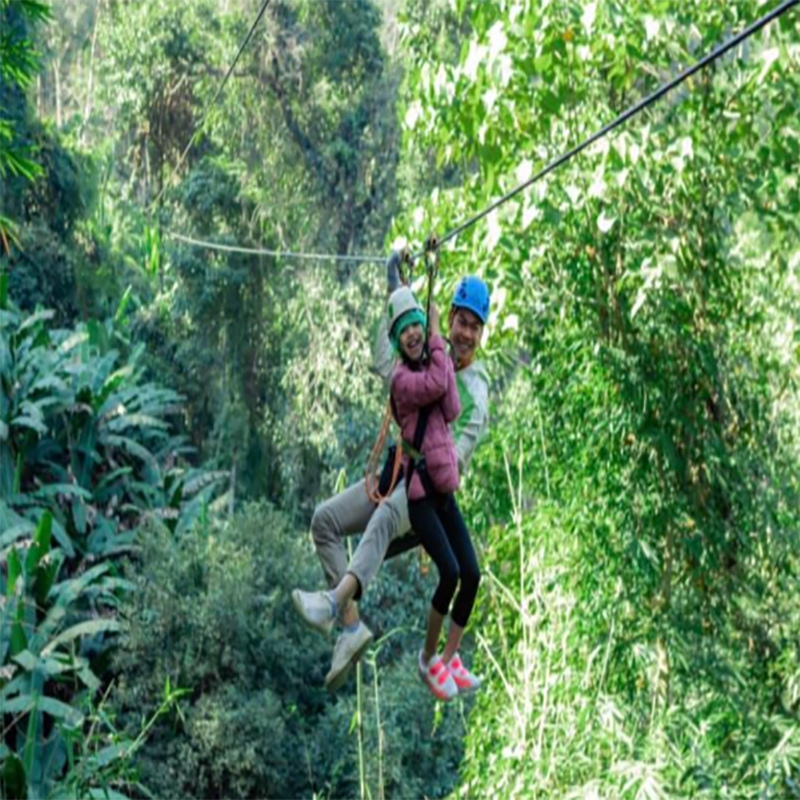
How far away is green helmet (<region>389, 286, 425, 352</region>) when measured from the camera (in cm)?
363

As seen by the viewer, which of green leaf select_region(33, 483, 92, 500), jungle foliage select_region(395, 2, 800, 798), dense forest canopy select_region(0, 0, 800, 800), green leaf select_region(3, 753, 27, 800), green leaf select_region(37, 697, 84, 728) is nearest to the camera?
jungle foliage select_region(395, 2, 800, 798)

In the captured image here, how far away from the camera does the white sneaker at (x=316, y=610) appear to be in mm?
3848

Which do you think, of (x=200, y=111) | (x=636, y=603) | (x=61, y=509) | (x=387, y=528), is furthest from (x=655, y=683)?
(x=200, y=111)

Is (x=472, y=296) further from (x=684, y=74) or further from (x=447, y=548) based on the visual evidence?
(x=684, y=74)

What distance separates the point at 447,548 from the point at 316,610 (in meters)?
0.39

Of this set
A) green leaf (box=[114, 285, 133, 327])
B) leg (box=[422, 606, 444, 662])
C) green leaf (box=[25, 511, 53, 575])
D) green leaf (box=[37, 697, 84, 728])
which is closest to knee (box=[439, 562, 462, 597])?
leg (box=[422, 606, 444, 662])

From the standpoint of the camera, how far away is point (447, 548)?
393 cm

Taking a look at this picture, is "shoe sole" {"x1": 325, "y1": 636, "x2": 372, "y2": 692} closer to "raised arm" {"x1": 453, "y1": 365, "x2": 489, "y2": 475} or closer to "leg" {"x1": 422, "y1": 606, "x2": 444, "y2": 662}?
"leg" {"x1": 422, "y1": 606, "x2": 444, "y2": 662}

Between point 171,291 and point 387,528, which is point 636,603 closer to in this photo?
point 387,528

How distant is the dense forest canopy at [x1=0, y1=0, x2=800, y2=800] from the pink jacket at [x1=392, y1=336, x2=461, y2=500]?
0.67 meters

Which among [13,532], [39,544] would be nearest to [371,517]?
[39,544]

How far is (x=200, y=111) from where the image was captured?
1623 centimetres

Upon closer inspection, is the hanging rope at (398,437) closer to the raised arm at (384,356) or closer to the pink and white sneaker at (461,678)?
the raised arm at (384,356)

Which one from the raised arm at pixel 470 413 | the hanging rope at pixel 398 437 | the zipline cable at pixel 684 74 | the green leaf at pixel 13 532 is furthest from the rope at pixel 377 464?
the green leaf at pixel 13 532
